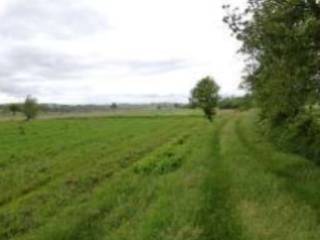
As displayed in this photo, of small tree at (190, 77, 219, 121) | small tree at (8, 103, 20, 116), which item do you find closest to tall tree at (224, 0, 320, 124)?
small tree at (190, 77, 219, 121)

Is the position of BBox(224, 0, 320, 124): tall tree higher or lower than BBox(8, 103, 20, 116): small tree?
higher

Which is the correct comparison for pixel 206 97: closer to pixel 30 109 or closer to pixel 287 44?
pixel 30 109

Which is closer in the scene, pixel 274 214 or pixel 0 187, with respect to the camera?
pixel 274 214

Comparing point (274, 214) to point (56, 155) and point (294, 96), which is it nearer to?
point (294, 96)

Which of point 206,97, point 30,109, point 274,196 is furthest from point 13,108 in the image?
point 274,196

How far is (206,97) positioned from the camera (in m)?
110

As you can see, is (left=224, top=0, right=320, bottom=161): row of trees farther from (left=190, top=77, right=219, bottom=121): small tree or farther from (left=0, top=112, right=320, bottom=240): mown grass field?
(left=190, top=77, right=219, bottom=121): small tree

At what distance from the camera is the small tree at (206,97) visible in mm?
109188

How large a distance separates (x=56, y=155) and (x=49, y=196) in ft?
56.1

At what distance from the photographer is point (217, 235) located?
39.7 ft

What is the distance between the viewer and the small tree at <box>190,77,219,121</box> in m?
109

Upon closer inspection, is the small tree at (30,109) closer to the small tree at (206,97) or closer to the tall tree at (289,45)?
the small tree at (206,97)

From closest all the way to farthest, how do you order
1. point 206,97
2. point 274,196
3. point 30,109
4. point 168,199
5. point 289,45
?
1. point 168,199
2. point 274,196
3. point 289,45
4. point 206,97
5. point 30,109

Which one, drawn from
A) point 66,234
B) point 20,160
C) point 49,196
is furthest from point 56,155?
point 66,234
